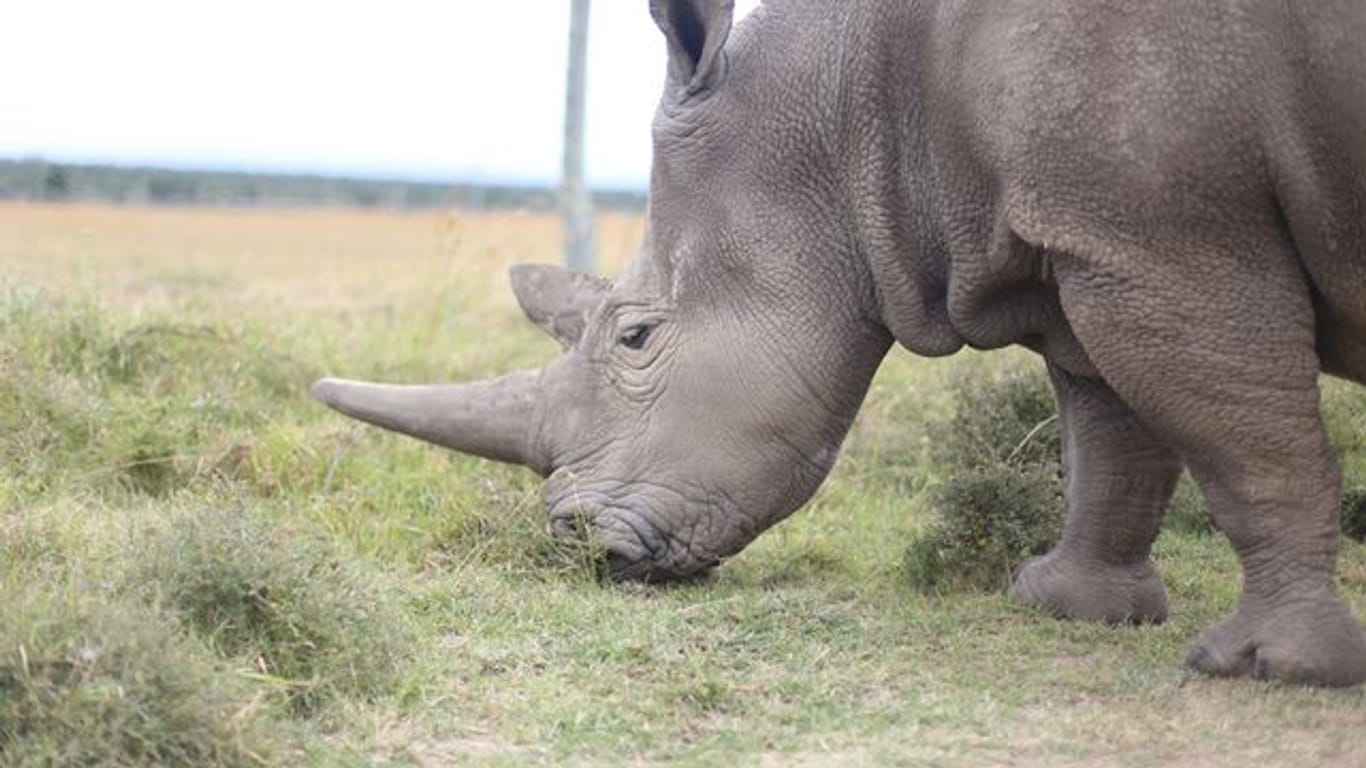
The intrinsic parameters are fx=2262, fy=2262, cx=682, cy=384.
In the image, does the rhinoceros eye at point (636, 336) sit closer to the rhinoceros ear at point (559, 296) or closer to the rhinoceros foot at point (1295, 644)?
the rhinoceros ear at point (559, 296)

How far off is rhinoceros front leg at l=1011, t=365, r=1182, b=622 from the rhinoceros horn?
1.63 m

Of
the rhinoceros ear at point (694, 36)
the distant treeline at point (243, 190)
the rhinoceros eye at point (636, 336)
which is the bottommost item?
the distant treeline at point (243, 190)

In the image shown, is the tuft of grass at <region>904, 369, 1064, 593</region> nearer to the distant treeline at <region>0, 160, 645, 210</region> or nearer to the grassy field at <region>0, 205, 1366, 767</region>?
the grassy field at <region>0, 205, 1366, 767</region>

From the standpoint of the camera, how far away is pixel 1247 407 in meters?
5.70

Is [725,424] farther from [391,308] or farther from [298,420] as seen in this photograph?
[391,308]

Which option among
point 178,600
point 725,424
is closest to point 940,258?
point 725,424

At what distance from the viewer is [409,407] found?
287 inches

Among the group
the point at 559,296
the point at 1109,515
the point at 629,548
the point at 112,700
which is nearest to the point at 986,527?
the point at 1109,515

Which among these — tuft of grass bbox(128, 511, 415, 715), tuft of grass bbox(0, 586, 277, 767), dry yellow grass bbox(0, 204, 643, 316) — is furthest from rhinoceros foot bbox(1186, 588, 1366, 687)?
dry yellow grass bbox(0, 204, 643, 316)

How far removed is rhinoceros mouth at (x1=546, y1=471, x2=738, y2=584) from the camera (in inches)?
270

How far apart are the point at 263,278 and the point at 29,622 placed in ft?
43.8

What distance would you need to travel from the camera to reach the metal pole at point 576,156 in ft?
42.2

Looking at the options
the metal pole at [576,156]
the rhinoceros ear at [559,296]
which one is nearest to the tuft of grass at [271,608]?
the rhinoceros ear at [559,296]

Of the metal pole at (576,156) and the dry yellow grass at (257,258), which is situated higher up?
the metal pole at (576,156)
